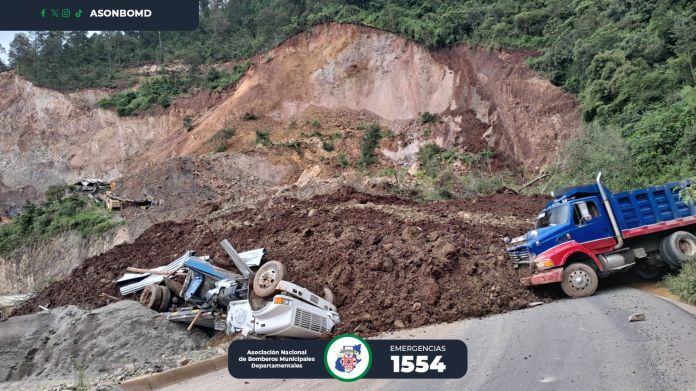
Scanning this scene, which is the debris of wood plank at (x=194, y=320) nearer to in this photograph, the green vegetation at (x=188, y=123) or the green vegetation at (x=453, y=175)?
the green vegetation at (x=453, y=175)

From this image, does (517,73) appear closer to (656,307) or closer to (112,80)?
(656,307)

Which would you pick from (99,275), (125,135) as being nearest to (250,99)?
(125,135)

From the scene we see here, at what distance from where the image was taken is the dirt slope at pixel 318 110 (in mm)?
31297

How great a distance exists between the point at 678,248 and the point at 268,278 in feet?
26.8

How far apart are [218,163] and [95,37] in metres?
Answer: 40.4

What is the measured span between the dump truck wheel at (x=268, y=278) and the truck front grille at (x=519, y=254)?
16.3ft

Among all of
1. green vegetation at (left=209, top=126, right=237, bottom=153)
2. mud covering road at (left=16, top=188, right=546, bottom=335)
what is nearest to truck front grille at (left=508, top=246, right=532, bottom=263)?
mud covering road at (left=16, top=188, right=546, bottom=335)

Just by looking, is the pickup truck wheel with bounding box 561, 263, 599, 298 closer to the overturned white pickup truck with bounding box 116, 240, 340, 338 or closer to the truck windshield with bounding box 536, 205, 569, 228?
the truck windshield with bounding box 536, 205, 569, 228

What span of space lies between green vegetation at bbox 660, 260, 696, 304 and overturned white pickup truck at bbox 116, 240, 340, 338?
6268mm

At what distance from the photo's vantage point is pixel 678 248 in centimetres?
1067

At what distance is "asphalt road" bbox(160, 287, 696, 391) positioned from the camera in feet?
19.3

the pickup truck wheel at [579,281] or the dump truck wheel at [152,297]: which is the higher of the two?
the dump truck wheel at [152,297]

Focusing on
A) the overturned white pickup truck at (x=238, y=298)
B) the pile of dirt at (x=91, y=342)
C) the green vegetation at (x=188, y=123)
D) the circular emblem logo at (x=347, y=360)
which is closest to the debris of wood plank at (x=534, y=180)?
the overturned white pickup truck at (x=238, y=298)

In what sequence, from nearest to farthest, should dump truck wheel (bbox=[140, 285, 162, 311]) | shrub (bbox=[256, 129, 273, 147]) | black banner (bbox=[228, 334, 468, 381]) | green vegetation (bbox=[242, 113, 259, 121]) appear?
black banner (bbox=[228, 334, 468, 381]) → dump truck wheel (bbox=[140, 285, 162, 311]) → shrub (bbox=[256, 129, 273, 147]) → green vegetation (bbox=[242, 113, 259, 121])
